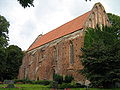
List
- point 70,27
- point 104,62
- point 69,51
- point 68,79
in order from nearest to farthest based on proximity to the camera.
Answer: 1. point 104,62
2. point 68,79
3. point 69,51
4. point 70,27

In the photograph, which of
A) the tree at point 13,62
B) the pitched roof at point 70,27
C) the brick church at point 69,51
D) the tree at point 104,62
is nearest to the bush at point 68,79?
the brick church at point 69,51

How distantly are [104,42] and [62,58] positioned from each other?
32.5ft

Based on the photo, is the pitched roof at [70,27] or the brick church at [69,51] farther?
the pitched roof at [70,27]

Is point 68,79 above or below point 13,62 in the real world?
below

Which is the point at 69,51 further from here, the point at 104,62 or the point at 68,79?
the point at 104,62

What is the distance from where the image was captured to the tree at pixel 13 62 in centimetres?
4233

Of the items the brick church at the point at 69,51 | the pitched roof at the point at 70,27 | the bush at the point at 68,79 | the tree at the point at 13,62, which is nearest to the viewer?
the bush at the point at 68,79

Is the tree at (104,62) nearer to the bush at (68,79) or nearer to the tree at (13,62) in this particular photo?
the bush at (68,79)

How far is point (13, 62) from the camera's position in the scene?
4316cm

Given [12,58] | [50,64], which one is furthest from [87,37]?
[12,58]

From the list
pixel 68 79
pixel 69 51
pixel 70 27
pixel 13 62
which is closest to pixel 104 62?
pixel 68 79

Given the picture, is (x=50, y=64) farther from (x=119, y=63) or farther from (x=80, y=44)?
(x=119, y=63)

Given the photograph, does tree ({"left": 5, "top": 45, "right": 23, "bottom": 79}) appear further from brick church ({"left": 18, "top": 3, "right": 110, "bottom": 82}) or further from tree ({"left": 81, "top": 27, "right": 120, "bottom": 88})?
tree ({"left": 81, "top": 27, "right": 120, "bottom": 88})

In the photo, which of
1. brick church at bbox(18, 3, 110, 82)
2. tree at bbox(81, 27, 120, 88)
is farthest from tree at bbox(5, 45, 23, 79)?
tree at bbox(81, 27, 120, 88)
